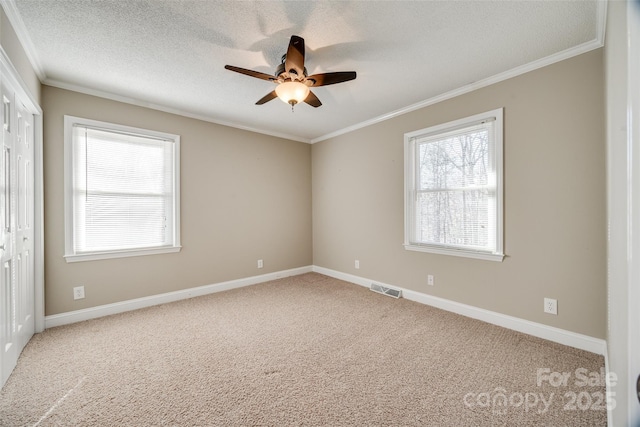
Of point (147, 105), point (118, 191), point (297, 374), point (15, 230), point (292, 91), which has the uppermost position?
point (147, 105)

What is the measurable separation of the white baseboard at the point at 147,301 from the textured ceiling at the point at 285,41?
2385 mm

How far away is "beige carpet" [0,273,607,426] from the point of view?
5.26ft

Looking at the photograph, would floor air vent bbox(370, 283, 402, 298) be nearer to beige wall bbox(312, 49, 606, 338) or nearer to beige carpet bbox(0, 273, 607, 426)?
beige wall bbox(312, 49, 606, 338)

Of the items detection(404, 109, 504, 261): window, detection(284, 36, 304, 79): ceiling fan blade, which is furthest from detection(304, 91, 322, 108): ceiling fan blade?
detection(404, 109, 504, 261): window

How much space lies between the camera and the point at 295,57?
1911mm

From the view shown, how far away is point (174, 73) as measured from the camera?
8.57 ft

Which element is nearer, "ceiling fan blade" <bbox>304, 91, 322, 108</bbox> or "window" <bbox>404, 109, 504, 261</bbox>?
"ceiling fan blade" <bbox>304, 91, 322, 108</bbox>

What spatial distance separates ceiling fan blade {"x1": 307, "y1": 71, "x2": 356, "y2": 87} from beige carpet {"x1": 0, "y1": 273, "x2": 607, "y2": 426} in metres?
2.21

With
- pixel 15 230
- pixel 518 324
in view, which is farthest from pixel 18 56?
pixel 518 324

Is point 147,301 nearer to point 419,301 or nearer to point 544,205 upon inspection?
point 419,301

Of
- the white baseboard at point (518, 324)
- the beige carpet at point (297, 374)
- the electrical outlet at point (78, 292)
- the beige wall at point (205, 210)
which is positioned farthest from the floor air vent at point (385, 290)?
the electrical outlet at point (78, 292)

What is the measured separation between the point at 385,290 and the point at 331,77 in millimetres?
2798

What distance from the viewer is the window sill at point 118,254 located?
114 inches

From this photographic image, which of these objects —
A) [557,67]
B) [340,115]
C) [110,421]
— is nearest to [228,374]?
[110,421]
